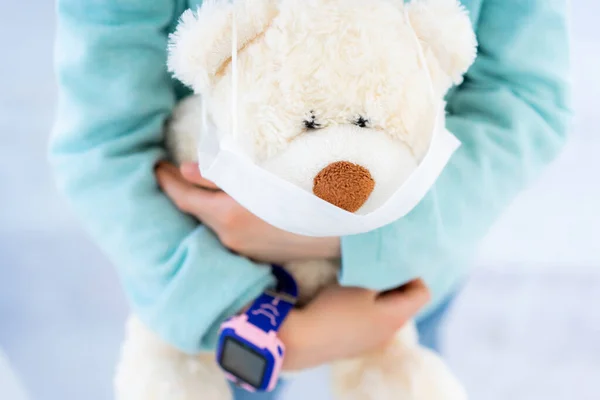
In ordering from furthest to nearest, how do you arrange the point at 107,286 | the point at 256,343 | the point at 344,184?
the point at 107,286 < the point at 256,343 < the point at 344,184

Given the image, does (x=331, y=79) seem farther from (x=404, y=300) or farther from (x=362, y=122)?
(x=404, y=300)

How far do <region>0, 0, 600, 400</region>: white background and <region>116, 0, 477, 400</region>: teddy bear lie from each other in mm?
538

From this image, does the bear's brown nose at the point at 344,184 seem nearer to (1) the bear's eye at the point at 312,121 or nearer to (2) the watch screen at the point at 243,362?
(1) the bear's eye at the point at 312,121

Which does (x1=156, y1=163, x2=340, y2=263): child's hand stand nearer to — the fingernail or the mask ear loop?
the fingernail

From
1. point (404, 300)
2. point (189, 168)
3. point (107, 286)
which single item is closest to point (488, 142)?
point (404, 300)

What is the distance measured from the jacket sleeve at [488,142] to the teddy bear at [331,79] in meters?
0.13

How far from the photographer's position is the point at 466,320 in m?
0.98

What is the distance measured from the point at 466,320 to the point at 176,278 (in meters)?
0.64

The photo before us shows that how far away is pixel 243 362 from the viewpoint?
484 mm

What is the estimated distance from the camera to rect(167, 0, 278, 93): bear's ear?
0.35m

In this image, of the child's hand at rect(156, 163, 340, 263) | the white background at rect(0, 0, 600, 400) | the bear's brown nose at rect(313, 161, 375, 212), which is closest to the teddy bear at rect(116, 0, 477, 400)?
the bear's brown nose at rect(313, 161, 375, 212)

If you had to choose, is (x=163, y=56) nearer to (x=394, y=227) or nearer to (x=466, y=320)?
(x=394, y=227)

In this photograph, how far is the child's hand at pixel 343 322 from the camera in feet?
1.65

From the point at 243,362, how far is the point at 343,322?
3.7 inches
